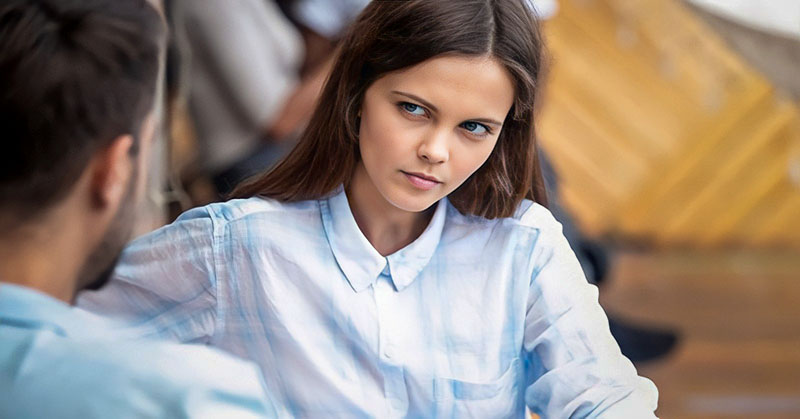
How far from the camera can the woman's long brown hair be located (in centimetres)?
62

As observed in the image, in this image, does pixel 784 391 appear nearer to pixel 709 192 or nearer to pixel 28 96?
pixel 709 192

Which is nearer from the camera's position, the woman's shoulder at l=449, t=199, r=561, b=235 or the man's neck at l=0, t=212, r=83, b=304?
the man's neck at l=0, t=212, r=83, b=304

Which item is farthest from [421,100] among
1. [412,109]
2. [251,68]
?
[251,68]

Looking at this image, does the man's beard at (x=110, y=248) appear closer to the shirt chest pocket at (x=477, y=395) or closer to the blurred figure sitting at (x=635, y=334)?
the shirt chest pocket at (x=477, y=395)

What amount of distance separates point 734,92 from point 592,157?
0.39 m

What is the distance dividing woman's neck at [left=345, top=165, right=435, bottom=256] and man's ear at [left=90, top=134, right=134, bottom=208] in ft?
0.47

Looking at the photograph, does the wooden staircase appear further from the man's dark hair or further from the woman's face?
the man's dark hair

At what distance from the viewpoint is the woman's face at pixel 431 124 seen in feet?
2.06

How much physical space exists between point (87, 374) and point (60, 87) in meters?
0.14

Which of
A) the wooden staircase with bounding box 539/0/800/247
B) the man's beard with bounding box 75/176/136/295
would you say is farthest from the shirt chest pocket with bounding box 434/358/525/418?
the wooden staircase with bounding box 539/0/800/247

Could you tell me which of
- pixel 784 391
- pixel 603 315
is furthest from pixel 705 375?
pixel 603 315

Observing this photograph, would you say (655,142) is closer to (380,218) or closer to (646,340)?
(646,340)

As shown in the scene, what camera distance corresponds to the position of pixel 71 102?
1.83 feet

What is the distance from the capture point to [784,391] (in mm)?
1848
